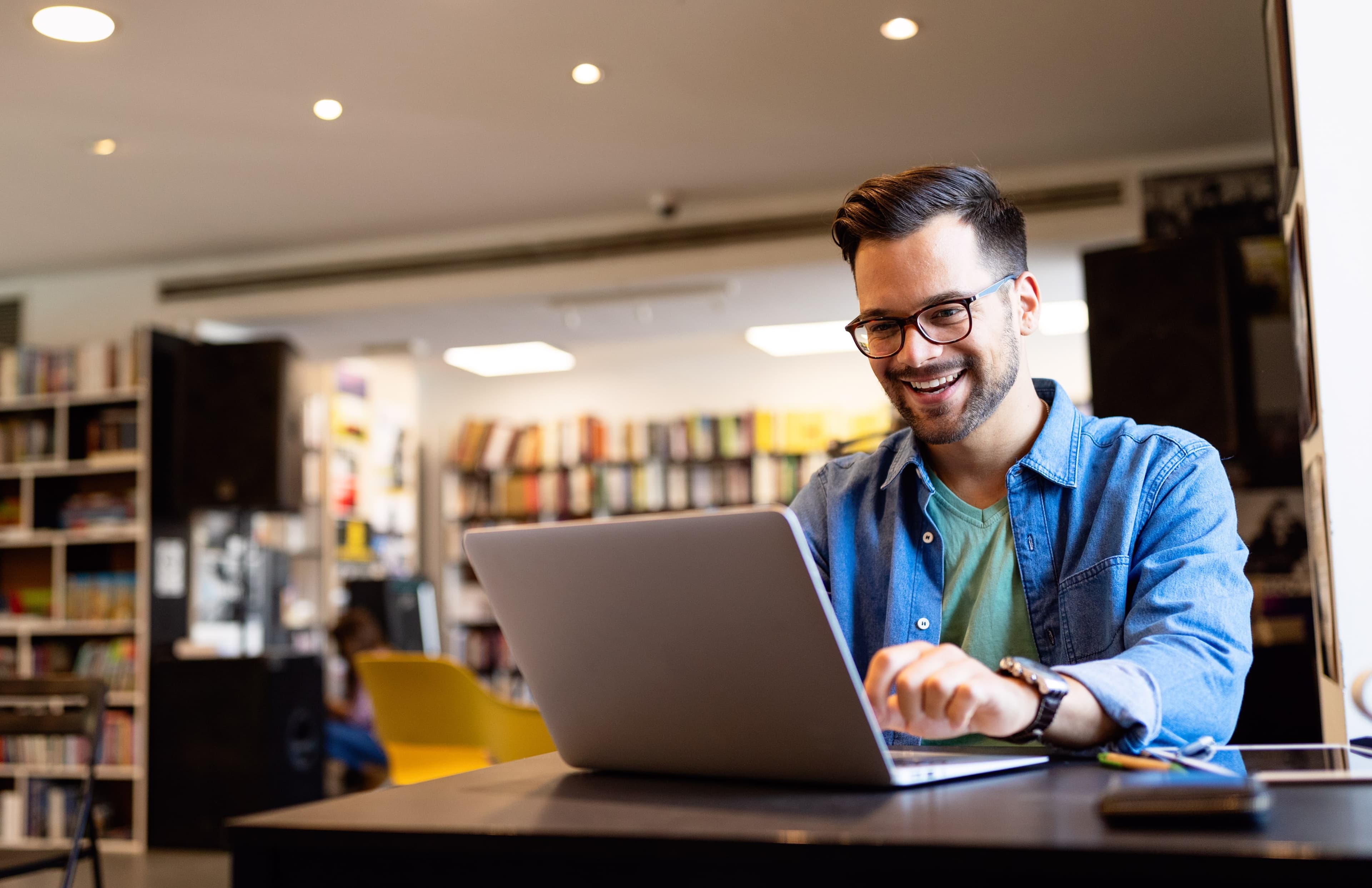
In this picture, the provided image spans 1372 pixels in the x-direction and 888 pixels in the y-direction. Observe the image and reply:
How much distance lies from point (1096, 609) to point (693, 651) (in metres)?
0.53

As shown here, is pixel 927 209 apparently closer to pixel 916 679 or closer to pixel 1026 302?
pixel 1026 302

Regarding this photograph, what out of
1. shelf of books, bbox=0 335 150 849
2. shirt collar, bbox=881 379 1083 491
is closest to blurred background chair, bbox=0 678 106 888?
shirt collar, bbox=881 379 1083 491

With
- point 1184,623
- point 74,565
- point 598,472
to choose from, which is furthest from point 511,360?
point 1184,623

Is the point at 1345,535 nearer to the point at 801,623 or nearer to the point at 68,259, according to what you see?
the point at 801,623

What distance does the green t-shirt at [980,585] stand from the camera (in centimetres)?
130

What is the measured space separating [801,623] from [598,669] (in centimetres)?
21

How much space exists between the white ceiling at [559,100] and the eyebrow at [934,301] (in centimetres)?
249

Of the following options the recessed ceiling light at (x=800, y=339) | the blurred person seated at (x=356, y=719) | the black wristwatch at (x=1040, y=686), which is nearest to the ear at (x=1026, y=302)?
the black wristwatch at (x=1040, y=686)

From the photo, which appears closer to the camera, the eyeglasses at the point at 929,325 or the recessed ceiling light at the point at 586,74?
the eyeglasses at the point at 929,325

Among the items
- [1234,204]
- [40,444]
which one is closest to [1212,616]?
[1234,204]

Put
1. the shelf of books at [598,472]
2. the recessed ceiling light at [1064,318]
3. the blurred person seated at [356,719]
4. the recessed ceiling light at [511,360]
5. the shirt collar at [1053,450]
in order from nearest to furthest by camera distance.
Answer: the shirt collar at [1053,450] < the blurred person seated at [356,719] < the recessed ceiling light at [1064,318] < the recessed ceiling light at [511,360] < the shelf of books at [598,472]

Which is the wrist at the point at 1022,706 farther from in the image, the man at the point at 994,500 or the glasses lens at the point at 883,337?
the glasses lens at the point at 883,337

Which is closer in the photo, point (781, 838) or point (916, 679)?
point (781, 838)

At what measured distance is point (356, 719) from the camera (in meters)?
6.26
